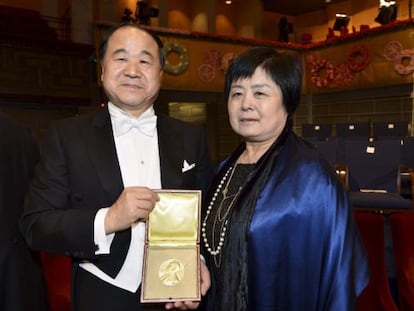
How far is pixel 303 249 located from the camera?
128 centimetres

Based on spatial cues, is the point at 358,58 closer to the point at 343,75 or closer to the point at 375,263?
the point at 343,75

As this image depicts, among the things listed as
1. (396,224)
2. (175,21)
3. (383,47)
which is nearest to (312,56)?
(383,47)

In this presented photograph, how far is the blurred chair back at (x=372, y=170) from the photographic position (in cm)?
434

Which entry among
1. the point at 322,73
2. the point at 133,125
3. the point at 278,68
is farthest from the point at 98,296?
the point at 322,73

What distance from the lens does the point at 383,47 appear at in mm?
8625

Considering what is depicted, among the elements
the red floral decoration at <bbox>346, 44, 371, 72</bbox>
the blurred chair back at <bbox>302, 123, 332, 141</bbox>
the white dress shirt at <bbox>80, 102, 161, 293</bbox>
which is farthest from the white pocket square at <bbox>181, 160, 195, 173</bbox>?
the red floral decoration at <bbox>346, 44, 371, 72</bbox>

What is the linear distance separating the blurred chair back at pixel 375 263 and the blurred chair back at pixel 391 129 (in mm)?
6298

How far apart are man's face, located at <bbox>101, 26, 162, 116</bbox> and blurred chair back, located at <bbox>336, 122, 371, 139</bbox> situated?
Answer: 7.33 metres

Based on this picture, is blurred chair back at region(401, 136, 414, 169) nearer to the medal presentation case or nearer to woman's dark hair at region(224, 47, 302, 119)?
woman's dark hair at region(224, 47, 302, 119)

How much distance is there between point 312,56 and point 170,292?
9757mm

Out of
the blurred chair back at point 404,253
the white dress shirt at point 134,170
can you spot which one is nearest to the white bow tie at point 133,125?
the white dress shirt at point 134,170

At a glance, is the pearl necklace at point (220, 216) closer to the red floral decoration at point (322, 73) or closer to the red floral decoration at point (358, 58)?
the red floral decoration at point (358, 58)

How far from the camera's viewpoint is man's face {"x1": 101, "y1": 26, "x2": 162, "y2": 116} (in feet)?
4.16

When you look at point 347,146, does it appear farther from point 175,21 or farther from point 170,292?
point 175,21
